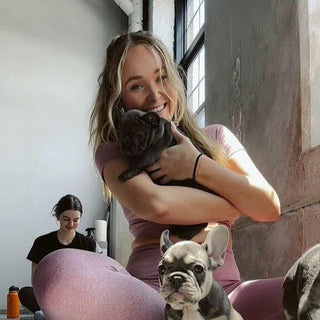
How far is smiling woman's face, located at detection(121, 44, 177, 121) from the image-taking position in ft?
4.06

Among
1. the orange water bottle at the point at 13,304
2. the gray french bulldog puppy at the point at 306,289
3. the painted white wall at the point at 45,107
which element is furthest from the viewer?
the painted white wall at the point at 45,107

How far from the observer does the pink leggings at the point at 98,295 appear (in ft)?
3.00

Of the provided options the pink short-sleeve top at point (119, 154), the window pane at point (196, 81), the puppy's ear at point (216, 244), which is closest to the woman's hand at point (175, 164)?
the pink short-sleeve top at point (119, 154)

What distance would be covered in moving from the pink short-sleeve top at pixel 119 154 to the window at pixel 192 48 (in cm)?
208

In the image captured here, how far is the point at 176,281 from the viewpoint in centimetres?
69

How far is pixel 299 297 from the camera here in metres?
0.70

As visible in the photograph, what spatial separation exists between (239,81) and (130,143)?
142cm

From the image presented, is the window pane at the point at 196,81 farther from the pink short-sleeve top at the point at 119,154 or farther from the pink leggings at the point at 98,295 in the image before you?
the pink leggings at the point at 98,295

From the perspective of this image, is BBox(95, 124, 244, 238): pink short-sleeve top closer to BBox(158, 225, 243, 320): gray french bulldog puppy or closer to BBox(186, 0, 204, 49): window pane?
BBox(158, 225, 243, 320): gray french bulldog puppy

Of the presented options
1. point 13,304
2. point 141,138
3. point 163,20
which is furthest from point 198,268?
point 163,20

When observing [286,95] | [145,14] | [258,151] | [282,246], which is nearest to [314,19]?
[286,95]

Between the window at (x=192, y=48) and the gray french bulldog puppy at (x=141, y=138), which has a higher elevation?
the window at (x=192, y=48)

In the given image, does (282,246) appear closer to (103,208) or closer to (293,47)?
(293,47)

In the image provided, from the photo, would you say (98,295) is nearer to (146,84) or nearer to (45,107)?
(146,84)
